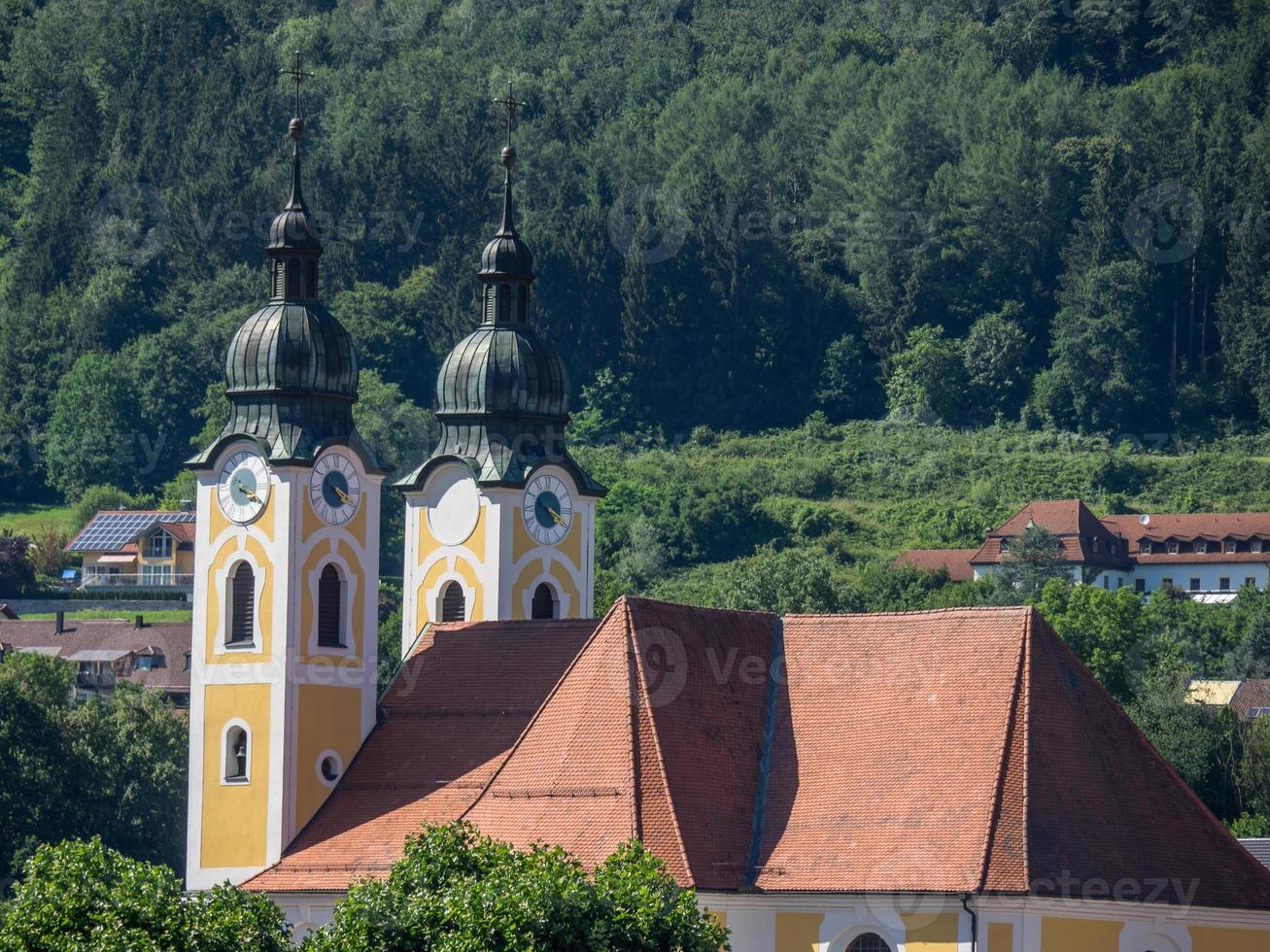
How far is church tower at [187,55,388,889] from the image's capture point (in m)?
64.6

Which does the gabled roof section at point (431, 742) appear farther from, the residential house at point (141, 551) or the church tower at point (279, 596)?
the residential house at point (141, 551)

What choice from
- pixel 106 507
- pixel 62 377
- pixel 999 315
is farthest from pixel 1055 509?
pixel 62 377

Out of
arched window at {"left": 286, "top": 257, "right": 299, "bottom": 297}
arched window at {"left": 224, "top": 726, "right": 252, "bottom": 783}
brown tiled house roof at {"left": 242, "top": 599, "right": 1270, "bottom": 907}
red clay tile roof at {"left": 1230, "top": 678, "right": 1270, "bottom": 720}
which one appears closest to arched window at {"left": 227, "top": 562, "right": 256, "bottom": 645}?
arched window at {"left": 224, "top": 726, "right": 252, "bottom": 783}

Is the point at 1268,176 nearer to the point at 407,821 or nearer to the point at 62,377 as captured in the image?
the point at 62,377

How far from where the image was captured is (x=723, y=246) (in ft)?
532

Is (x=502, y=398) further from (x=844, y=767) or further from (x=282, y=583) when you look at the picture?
(x=844, y=767)

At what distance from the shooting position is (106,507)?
153500 millimetres

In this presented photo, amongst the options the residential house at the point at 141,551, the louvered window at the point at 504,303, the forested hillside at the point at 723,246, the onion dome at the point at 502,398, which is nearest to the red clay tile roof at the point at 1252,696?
the forested hillside at the point at 723,246

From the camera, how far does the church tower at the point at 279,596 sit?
64.6 metres

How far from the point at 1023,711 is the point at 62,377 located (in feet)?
375

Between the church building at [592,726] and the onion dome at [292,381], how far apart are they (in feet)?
0.17

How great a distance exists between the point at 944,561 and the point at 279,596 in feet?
228

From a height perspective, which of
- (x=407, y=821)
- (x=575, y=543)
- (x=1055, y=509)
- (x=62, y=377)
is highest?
(x=62, y=377)

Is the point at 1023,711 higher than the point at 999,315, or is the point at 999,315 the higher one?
the point at 999,315
